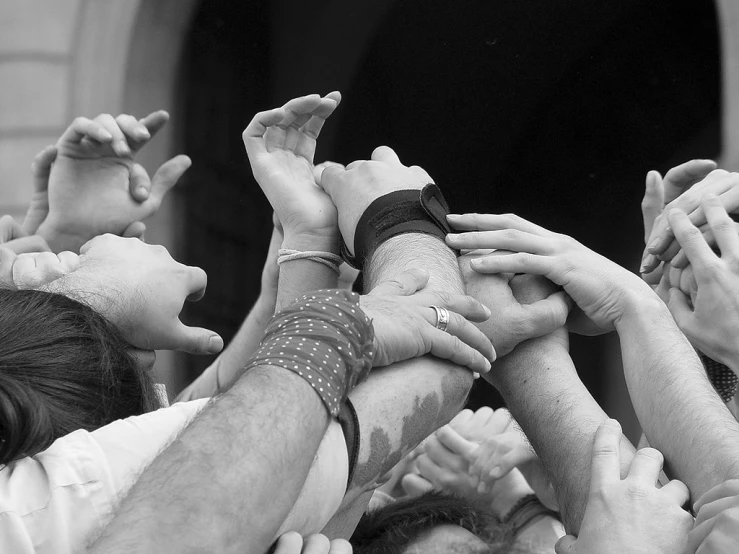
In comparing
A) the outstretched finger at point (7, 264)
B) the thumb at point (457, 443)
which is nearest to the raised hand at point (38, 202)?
the outstretched finger at point (7, 264)

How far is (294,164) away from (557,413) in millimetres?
614

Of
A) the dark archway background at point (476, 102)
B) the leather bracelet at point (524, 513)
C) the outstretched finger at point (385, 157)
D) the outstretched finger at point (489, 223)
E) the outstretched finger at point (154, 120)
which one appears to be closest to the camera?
the outstretched finger at point (489, 223)

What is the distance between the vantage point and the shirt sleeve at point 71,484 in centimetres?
77

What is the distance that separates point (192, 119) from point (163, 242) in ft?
1.35

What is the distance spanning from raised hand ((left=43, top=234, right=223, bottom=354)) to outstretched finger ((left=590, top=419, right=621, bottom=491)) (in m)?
0.63

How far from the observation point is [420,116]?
265 centimetres

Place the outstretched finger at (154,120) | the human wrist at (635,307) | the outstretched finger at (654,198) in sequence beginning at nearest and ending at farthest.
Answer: the human wrist at (635,307)
the outstretched finger at (654,198)
the outstretched finger at (154,120)

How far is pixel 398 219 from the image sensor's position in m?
1.23

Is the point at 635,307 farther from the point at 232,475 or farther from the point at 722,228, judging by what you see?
the point at 232,475

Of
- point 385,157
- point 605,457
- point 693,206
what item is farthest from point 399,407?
point 693,206

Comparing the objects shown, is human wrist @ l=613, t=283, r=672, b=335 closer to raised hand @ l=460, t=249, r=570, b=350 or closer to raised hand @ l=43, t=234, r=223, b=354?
raised hand @ l=460, t=249, r=570, b=350

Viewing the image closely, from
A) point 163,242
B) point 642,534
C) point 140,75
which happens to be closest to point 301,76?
point 140,75

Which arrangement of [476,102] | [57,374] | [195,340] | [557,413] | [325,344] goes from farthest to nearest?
[476,102] < [195,340] < [557,413] < [57,374] < [325,344]

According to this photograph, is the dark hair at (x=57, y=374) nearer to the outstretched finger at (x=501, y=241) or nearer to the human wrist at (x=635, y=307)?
the outstretched finger at (x=501, y=241)
